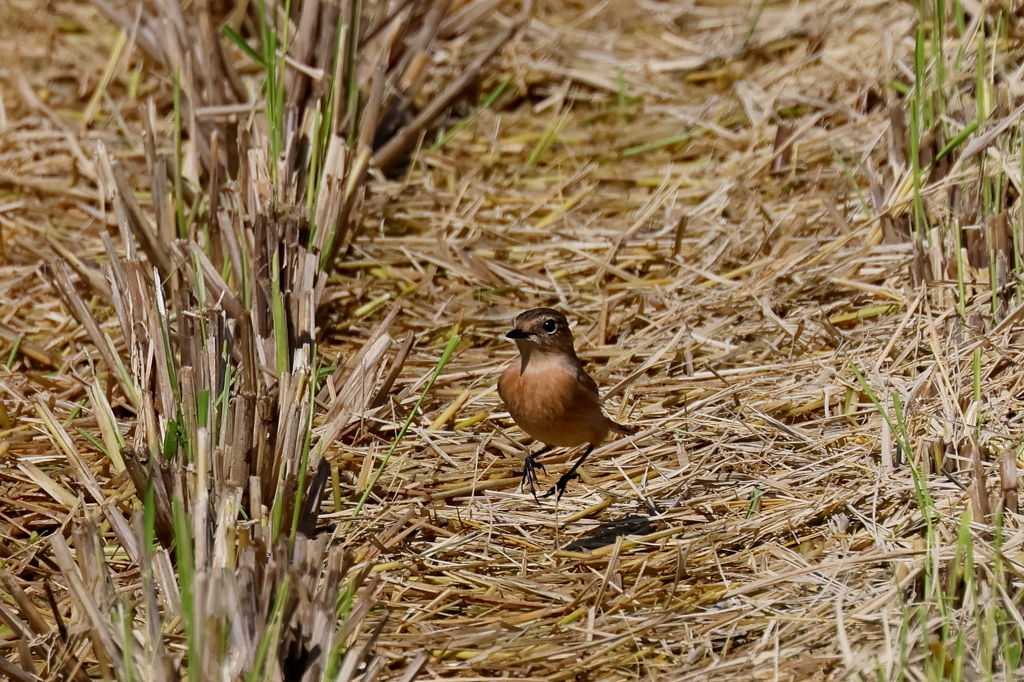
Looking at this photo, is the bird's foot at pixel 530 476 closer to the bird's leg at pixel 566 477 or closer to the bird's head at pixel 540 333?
the bird's leg at pixel 566 477

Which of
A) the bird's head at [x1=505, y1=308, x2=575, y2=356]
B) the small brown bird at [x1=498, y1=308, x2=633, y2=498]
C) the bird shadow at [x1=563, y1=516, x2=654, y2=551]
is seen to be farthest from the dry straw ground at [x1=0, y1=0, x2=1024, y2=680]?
the bird's head at [x1=505, y1=308, x2=575, y2=356]

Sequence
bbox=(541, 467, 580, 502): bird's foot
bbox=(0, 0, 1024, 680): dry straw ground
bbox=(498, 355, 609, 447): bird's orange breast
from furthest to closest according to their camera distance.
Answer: bbox=(541, 467, 580, 502): bird's foot < bbox=(498, 355, 609, 447): bird's orange breast < bbox=(0, 0, 1024, 680): dry straw ground

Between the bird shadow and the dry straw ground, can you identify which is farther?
the bird shadow

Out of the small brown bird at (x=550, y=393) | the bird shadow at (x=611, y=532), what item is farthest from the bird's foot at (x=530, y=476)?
the bird shadow at (x=611, y=532)

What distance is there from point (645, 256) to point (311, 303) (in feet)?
5.25

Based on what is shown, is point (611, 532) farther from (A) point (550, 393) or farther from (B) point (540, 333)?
(B) point (540, 333)

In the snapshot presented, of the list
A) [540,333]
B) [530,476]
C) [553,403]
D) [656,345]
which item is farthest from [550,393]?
[656,345]

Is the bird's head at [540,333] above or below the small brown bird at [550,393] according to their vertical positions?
above

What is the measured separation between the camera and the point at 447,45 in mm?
6641

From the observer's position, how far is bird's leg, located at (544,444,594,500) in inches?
159

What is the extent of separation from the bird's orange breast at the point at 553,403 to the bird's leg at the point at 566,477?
5.7 inches

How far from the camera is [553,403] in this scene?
3881mm

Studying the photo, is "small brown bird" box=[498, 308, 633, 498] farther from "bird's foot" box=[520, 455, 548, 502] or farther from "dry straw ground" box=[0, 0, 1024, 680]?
"dry straw ground" box=[0, 0, 1024, 680]

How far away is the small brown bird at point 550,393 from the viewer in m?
3.91
